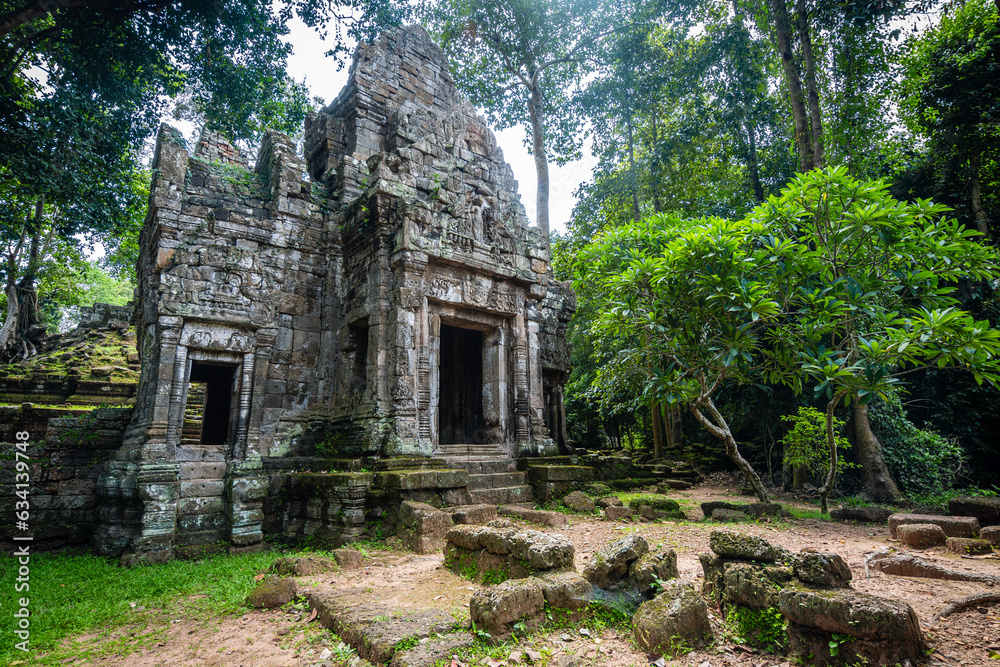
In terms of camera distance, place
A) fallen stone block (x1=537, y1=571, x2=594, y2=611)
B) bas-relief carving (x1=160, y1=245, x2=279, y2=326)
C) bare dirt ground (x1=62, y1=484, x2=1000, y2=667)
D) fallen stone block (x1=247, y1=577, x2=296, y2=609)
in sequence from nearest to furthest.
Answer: bare dirt ground (x1=62, y1=484, x2=1000, y2=667) < fallen stone block (x1=537, y1=571, x2=594, y2=611) < fallen stone block (x1=247, y1=577, x2=296, y2=609) < bas-relief carving (x1=160, y1=245, x2=279, y2=326)

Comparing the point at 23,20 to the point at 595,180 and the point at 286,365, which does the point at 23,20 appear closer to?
the point at 286,365

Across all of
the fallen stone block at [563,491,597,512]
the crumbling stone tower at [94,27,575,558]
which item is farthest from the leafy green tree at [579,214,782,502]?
the fallen stone block at [563,491,597,512]

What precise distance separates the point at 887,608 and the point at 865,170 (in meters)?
13.9

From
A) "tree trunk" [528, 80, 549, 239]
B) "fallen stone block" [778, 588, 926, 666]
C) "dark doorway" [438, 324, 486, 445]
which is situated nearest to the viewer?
"fallen stone block" [778, 588, 926, 666]

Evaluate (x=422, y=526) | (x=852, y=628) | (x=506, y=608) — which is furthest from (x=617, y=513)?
(x=852, y=628)

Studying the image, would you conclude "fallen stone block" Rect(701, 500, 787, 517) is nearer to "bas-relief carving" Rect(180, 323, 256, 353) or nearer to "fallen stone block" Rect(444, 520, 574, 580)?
"fallen stone block" Rect(444, 520, 574, 580)

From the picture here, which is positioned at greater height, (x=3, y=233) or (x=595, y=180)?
(x=595, y=180)

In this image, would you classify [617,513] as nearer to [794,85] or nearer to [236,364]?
[236,364]

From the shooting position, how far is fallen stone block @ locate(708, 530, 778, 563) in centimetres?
400

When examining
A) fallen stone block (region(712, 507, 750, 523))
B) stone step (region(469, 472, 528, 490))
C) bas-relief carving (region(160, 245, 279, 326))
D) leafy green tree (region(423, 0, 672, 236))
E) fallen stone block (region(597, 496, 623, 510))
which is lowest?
fallen stone block (region(712, 507, 750, 523))

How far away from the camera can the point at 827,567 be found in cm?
359

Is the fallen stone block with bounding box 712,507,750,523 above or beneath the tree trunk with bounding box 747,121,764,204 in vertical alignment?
beneath

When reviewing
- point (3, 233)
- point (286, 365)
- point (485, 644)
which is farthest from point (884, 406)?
point (3, 233)

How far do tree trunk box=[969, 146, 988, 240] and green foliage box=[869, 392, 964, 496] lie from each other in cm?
537
